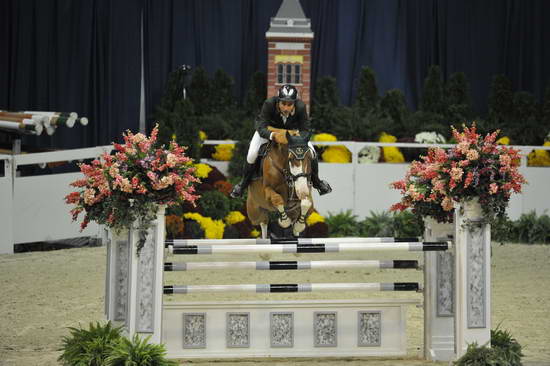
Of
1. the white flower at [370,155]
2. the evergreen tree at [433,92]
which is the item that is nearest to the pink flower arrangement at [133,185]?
the white flower at [370,155]

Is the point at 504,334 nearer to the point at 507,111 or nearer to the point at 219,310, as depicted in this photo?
the point at 219,310

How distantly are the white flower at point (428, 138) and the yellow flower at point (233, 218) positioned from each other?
2696 mm

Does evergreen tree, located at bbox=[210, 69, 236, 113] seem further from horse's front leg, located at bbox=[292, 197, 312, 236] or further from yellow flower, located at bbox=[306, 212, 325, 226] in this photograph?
horse's front leg, located at bbox=[292, 197, 312, 236]

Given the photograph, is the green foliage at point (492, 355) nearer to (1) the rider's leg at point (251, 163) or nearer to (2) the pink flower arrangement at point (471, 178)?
(2) the pink flower arrangement at point (471, 178)

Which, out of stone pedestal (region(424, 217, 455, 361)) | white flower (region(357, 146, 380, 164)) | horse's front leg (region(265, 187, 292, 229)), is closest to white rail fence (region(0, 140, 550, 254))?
white flower (region(357, 146, 380, 164))

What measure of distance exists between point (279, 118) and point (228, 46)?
6.81 meters

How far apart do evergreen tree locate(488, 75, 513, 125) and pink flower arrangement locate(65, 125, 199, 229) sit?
8.40 meters

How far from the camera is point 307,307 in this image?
5395mm

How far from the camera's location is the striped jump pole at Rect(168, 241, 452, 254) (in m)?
5.05

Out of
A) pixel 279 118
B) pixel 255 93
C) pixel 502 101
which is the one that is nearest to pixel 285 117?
pixel 279 118

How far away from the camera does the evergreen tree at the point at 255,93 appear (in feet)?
41.5

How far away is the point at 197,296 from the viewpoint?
25.3ft

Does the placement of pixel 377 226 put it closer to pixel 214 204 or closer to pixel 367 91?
pixel 214 204

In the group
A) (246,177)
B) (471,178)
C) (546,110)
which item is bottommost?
(471,178)
